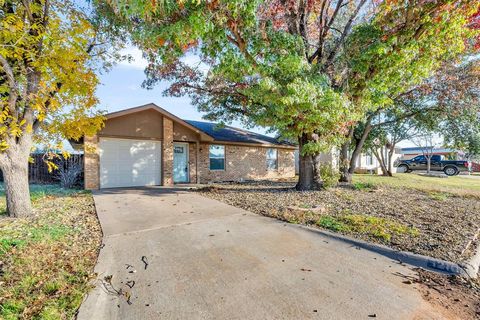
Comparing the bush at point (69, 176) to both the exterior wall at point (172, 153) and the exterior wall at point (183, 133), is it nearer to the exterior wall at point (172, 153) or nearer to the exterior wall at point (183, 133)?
the exterior wall at point (172, 153)

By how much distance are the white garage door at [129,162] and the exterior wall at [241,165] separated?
2.61 meters

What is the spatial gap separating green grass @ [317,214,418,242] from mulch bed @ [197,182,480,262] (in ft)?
0.42

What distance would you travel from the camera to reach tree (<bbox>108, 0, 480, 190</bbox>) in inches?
211

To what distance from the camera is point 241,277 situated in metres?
2.99

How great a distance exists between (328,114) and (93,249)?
6601 mm

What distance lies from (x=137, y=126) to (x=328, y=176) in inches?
355

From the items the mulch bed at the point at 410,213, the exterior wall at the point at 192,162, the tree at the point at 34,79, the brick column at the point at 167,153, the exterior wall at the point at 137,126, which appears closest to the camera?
the mulch bed at the point at 410,213

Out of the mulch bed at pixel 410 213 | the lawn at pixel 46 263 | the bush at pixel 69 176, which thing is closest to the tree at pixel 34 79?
the lawn at pixel 46 263

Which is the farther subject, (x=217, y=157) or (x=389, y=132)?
(x=389, y=132)

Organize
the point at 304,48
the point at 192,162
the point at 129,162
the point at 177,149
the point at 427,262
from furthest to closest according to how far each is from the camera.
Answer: the point at 192,162, the point at 177,149, the point at 129,162, the point at 304,48, the point at 427,262

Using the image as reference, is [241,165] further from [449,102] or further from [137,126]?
Result: [449,102]

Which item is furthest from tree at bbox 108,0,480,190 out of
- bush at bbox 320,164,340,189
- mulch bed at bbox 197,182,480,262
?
mulch bed at bbox 197,182,480,262

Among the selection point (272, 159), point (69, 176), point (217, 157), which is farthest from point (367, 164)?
point (69, 176)

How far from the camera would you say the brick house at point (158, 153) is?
34.2 ft
